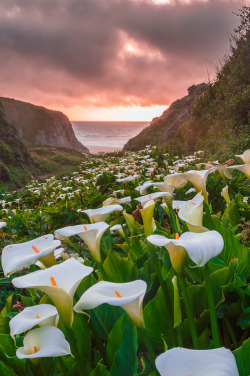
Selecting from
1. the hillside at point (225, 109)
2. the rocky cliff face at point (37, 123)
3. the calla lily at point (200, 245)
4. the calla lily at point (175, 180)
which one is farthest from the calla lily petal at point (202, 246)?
the rocky cliff face at point (37, 123)

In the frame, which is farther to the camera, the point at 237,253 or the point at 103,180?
the point at 103,180

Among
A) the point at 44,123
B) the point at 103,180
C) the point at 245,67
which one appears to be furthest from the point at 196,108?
the point at 44,123

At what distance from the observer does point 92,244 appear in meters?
1.04

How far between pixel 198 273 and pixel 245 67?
10.2 metres

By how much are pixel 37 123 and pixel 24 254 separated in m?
55.9

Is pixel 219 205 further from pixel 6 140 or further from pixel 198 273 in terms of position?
pixel 6 140

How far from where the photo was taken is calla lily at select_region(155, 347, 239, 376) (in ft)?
1.62

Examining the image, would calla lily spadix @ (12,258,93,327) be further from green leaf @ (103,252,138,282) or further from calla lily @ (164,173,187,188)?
calla lily @ (164,173,187,188)

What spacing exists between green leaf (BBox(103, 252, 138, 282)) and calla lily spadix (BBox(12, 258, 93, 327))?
34cm

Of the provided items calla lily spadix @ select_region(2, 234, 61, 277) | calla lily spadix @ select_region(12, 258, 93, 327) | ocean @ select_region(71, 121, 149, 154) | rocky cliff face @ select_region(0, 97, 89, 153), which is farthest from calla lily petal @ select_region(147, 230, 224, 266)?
rocky cliff face @ select_region(0, 97, 89, 153)

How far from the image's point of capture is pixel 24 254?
3.10ft

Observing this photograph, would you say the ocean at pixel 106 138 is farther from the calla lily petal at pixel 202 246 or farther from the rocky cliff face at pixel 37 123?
the calla lily petal at pixel 202 246

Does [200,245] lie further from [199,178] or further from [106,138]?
[106,138]

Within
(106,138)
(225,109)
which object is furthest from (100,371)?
(106,138)
